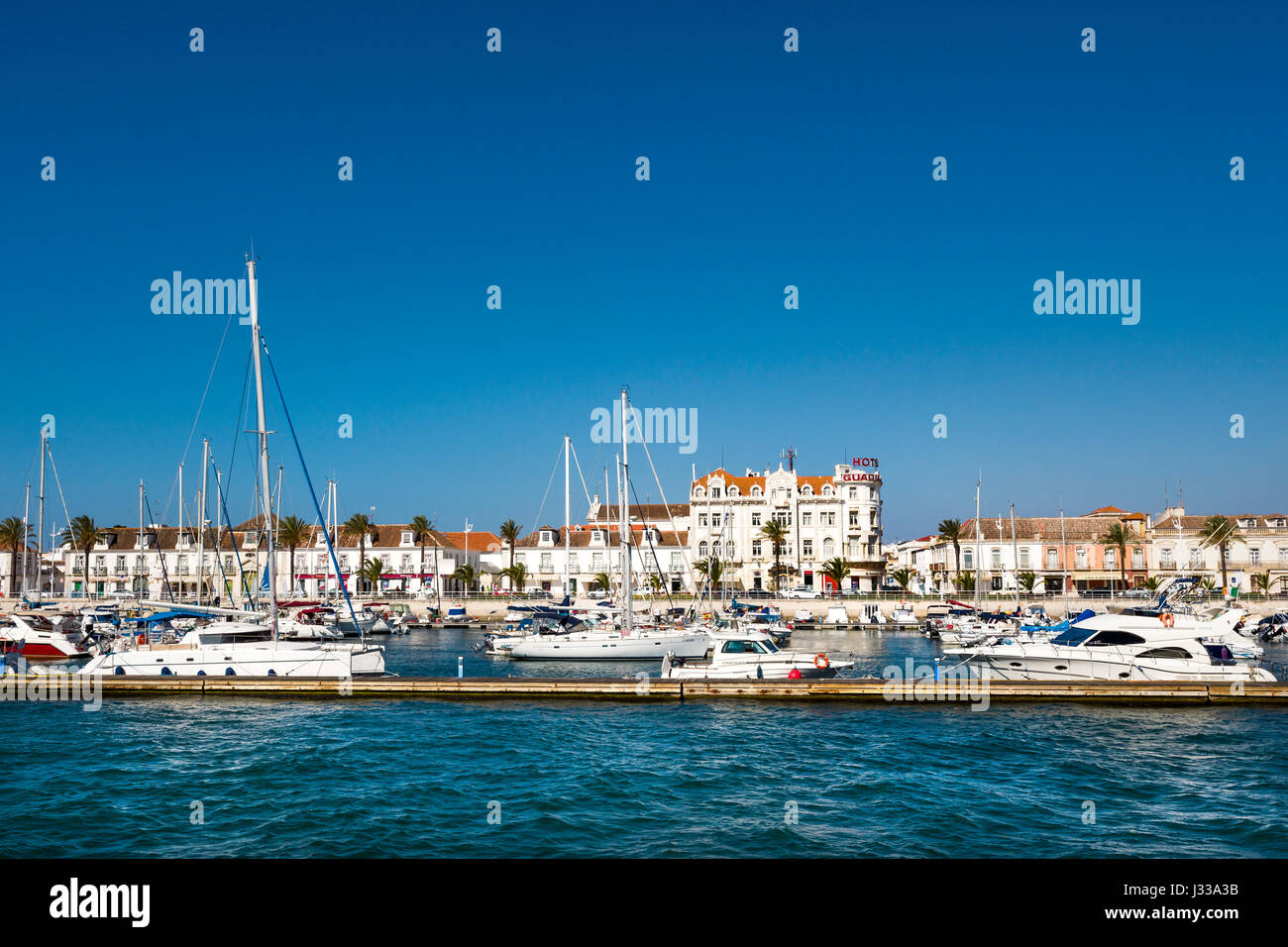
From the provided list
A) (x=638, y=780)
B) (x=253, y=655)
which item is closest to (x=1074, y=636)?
(x=638, y=780)

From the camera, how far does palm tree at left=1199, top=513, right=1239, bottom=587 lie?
8343cm

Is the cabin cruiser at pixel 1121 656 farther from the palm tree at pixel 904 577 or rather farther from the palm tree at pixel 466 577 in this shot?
the palm tree at pixel 466 577

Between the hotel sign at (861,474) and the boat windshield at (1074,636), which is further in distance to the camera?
the hotel sign at (861,474)

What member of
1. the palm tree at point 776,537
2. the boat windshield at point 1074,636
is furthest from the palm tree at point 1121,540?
the boat windshield at point 1074,636

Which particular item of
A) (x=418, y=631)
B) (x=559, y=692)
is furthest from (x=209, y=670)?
(x=418, y=631)

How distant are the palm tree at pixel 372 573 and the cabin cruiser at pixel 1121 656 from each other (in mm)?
90659

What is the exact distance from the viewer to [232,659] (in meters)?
36.7

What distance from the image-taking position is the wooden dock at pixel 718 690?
3228 centimetres

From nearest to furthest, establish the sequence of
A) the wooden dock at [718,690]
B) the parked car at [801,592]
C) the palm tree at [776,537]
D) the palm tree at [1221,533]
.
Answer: the wooden dock at [718,690] → the palm tree at [1221,533] → the parked car at [801,592] → the palm tree at [776,537]

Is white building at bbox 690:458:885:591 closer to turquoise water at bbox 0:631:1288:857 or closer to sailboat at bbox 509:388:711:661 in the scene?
sailboat at bbox 509:388:711:661

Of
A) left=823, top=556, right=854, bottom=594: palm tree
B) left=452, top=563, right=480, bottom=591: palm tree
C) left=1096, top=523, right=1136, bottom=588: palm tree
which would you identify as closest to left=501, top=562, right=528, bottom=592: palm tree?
left=452, top=563, right=480, bottom=591: palm tree

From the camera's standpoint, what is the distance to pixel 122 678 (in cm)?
3600
